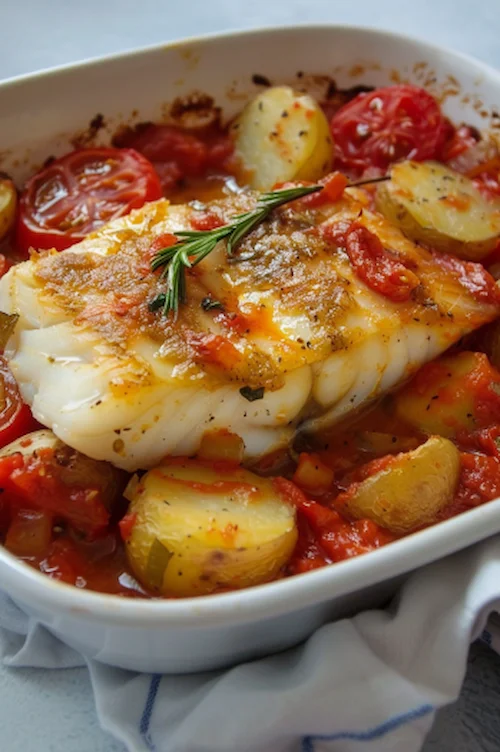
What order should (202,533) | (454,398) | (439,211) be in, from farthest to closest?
(439,211)
(454,398)
(202,533)

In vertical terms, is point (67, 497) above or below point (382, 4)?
below

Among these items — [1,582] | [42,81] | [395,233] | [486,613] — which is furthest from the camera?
[42,81]

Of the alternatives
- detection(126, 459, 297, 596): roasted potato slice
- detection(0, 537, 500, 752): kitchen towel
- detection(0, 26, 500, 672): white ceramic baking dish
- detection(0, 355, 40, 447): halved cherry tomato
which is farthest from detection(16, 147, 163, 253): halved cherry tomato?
detection(0, 537, 500, 752): kitchen towel

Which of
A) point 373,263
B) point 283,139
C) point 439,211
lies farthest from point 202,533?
point 283,139

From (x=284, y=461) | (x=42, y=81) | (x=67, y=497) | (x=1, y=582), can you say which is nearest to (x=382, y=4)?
(x=42, y=81)

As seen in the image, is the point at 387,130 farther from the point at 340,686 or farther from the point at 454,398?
the point at 340,686

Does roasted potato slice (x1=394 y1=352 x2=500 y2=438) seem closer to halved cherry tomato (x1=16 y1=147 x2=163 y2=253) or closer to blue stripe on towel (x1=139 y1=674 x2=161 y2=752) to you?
blue stripe on towel (x1=139 y1=674 x2=161 y2=752)

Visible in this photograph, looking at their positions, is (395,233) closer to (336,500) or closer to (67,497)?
(336,500)
